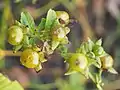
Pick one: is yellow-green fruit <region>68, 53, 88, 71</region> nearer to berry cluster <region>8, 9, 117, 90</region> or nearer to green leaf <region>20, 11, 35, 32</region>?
berry cluster <region>8, 9, 117, 90</region>

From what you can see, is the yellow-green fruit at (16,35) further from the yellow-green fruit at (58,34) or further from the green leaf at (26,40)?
the yellow-green fruit at (58,34)

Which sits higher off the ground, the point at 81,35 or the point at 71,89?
the point at 81,35

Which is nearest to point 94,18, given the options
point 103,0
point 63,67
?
point 103,0

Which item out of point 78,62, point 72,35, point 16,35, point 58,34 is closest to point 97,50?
point 78,62

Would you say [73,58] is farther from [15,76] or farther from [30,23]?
[15,76]

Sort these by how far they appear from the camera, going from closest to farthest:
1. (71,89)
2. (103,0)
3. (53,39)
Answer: (53,39)
(71,89)
(103,0)

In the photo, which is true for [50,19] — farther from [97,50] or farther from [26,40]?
[97,50]

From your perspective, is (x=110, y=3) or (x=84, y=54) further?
(x=110, y=3)

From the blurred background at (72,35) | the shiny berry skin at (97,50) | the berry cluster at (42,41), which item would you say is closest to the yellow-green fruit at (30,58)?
the berry cluster at (42,41)
